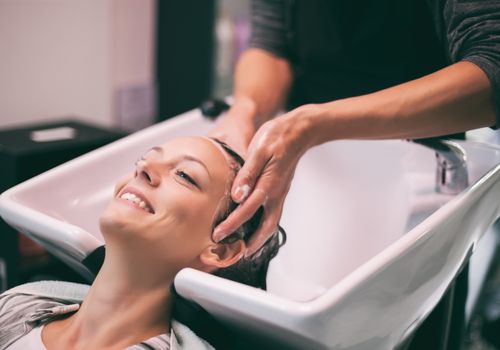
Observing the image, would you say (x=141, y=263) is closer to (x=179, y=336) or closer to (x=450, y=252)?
(x=179, y=336)

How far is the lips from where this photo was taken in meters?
1.03

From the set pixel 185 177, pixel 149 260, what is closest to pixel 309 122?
pixel 185 177

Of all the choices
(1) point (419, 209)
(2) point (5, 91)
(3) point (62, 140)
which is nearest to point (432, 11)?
(1) point (419, 209)

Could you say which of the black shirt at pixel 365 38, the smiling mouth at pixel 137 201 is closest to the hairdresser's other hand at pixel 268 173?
the smiling mouth at pixel 137 201

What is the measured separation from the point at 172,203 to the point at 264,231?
6.3 inches

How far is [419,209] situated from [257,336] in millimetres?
585

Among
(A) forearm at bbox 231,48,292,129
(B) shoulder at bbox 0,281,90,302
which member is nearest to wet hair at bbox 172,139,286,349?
(B) shoulder at bbox 0,281,90,302

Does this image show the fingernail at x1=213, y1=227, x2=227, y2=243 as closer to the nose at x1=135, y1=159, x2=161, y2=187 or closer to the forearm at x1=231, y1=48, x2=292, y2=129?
the nose at x1=135, y1=159, x2=161, y2=187

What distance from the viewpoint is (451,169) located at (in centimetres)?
130

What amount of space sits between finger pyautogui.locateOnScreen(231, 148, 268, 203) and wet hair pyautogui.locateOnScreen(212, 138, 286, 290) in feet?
0.19

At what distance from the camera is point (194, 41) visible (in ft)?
9.54

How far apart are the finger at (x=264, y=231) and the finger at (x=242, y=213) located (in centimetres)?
5

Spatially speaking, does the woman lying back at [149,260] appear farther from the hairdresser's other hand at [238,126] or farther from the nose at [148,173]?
the hairdresser's other hand at [238,126]

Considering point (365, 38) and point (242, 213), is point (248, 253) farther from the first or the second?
point (365, 38)
